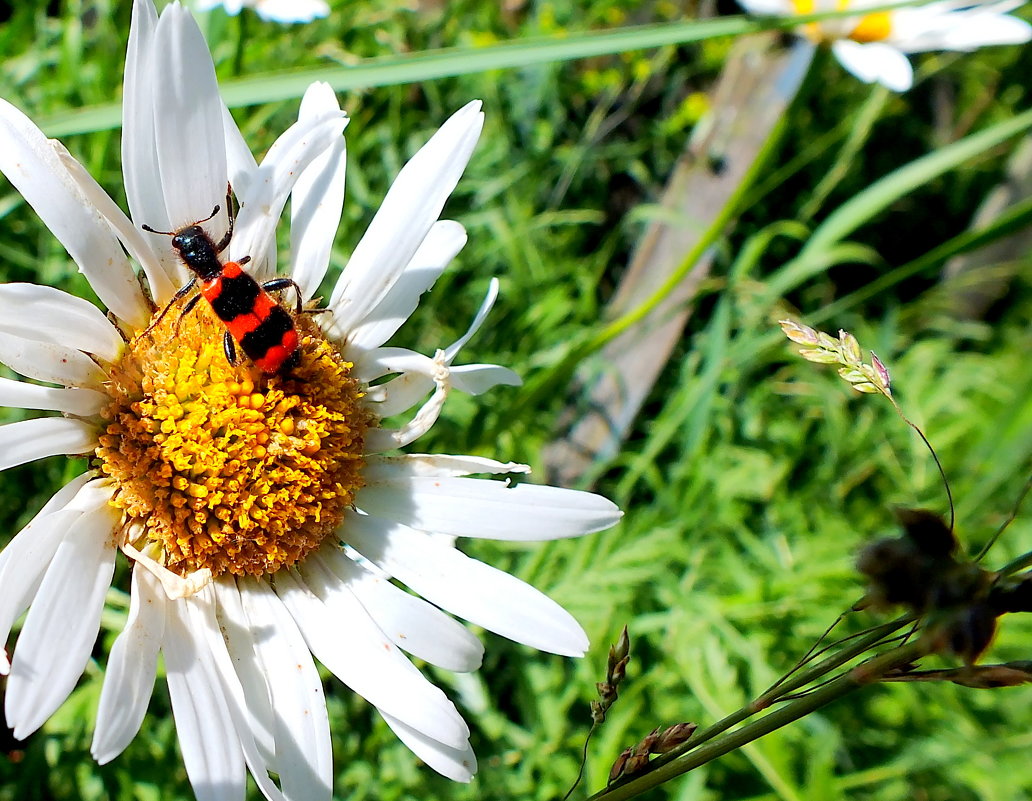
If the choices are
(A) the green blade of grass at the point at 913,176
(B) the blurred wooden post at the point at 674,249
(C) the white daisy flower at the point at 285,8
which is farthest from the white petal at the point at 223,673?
(A) the green blade of grass at the point at 913,176

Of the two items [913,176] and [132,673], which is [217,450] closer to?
[132,673]

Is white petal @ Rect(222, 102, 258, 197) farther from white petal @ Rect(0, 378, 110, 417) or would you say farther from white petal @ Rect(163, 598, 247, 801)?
white petal @ Rect(163, 598, 247, 801)

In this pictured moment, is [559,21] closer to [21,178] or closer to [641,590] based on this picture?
[641,590]

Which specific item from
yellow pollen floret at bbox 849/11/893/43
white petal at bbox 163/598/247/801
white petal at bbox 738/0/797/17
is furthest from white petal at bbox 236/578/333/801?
yellow pollen floret at bbox 849/11/893/43

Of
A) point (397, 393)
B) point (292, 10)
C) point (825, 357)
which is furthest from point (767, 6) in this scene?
point (825, 357)

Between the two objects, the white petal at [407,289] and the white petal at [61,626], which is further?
the white petal at [407,289]

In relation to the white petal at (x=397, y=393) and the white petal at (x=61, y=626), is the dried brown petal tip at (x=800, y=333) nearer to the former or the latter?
the white petal at (x=397, y=393)
